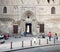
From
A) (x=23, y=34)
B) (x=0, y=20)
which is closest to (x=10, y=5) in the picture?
(x=0, y=20)

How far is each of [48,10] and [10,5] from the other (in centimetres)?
599

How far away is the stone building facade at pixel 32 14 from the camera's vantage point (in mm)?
31641

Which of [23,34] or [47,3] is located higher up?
[47,3]

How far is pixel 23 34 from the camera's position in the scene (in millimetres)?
30750

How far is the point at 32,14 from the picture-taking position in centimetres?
3206

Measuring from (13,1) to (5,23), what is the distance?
3653mm

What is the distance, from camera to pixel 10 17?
1259 inches

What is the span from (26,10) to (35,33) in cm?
387

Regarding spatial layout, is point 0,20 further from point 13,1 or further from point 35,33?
point 35,33

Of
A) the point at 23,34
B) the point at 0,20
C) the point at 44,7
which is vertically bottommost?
the point at 23,34

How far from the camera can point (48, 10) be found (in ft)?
104

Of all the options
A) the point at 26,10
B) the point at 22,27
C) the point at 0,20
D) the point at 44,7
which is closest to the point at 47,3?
the point at 44,7

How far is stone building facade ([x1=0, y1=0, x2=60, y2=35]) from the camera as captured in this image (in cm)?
3164

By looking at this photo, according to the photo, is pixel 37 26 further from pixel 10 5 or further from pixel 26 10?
pixel 10 5
